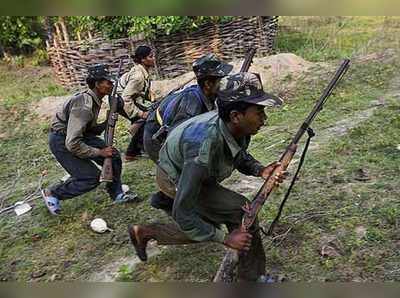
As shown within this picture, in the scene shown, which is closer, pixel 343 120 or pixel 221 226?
pixel 221 226

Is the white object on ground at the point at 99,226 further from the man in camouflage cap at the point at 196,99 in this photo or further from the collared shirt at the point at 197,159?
the collared shirt at the point at 197,159

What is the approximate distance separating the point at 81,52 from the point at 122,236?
1.20m

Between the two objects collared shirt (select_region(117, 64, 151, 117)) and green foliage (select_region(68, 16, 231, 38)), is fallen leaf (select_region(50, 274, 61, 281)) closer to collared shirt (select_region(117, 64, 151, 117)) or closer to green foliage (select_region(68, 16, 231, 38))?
collared shirt (select_region(117, 64, 151, 117))

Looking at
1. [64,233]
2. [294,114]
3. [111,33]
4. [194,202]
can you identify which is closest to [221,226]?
[194,202]

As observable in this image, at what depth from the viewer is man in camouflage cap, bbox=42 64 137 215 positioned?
2.34 meters

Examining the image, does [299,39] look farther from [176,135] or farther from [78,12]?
[176,135]

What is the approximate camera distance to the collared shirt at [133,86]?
2.79 meters

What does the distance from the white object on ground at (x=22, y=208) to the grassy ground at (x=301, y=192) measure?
38mm

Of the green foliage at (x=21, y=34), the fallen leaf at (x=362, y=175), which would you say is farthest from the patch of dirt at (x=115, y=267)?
the green foliage at (x=21, y=34)

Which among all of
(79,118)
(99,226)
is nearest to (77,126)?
(79,118)

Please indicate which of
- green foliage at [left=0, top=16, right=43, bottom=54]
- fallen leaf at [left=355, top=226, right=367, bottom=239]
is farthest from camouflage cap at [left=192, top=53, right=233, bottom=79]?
green foliage at [left=0, top=16, right=43, bottom=54]

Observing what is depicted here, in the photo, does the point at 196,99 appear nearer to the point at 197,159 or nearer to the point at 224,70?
the point at 224,70

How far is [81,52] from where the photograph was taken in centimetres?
306

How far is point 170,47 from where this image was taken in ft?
10.8
